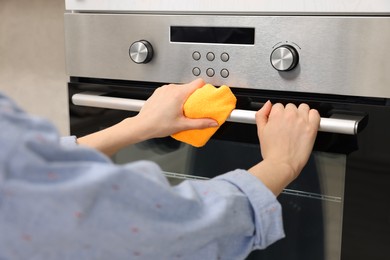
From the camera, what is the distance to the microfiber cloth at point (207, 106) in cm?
71

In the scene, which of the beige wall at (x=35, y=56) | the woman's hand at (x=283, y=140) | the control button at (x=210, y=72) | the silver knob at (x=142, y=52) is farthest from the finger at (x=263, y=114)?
the beige wall at (x=35, y=56)

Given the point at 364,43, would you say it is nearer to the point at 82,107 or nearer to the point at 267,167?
the point at 267,167

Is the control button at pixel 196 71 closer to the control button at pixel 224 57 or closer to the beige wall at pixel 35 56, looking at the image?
the control button at pixel 224 57

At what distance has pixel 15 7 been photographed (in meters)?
1.27

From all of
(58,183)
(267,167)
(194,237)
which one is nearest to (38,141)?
(58,183)

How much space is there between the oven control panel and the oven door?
0.09ft

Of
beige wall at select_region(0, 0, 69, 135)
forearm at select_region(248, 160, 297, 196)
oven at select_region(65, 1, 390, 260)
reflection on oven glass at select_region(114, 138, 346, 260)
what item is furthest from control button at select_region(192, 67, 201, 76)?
beige wall at select_region(0, 0, 69, 135)

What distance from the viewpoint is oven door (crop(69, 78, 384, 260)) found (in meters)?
0.72

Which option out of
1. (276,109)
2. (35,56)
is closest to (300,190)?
(276,109)

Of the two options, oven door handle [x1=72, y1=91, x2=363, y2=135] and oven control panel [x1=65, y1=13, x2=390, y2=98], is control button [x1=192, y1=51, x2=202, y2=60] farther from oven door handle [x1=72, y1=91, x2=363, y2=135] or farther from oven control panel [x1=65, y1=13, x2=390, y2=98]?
oven door handle [x1=72, y1=91, x2=363, y2=135]

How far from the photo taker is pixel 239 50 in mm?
761

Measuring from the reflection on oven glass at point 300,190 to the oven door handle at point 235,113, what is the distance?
0.06 meters

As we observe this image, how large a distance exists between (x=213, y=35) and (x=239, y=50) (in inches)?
1.8

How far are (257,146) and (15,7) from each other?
0.77 m
